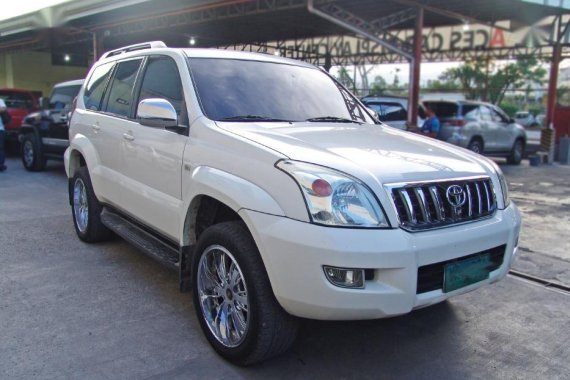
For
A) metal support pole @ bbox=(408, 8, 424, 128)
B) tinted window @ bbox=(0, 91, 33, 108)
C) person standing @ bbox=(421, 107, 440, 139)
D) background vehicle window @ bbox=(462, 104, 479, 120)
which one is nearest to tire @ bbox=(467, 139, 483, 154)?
background vehicle window @ bbox=(462, 104, 479, 120)

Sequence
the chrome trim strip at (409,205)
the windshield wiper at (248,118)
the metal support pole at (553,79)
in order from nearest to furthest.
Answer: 1. the chrome trim strip at (409,205)
2. the windshield wiper at (248,118)
3. the metal support pole at (553,79)

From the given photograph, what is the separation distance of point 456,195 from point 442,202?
0.14 m

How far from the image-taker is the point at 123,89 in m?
4.68

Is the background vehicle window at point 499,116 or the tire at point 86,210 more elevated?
the background vehicle window at point 499,116

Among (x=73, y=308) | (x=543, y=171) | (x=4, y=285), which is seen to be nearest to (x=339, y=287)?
(x=73, y=308)

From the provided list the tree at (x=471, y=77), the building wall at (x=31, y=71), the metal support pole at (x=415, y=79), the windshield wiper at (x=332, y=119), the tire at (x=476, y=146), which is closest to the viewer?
the windshield wiper at (x=332, y=119)

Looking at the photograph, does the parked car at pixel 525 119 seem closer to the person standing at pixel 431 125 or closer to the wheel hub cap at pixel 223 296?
the person standing at pixel 431 125

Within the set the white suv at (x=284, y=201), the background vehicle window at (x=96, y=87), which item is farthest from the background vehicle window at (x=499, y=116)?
the background vehicle window at (x=96, y=87)

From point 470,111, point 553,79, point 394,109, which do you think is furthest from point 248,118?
point 553,79

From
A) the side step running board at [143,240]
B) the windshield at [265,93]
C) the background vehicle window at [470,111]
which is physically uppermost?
the windshield at [265,93]

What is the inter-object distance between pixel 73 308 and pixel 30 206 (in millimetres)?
4073

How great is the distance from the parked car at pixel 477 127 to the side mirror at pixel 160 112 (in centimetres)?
1040

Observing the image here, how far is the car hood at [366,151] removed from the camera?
9.29ft

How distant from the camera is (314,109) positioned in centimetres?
406
